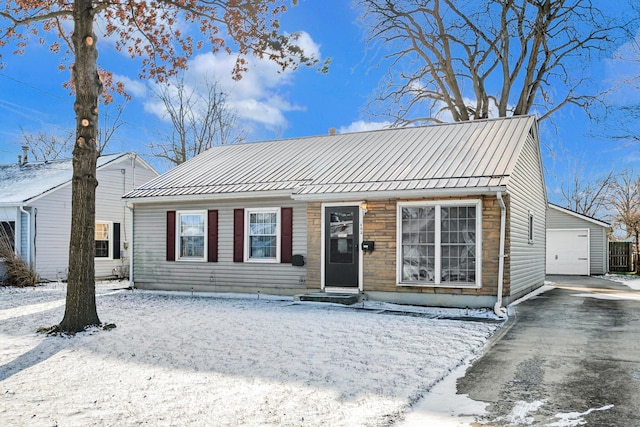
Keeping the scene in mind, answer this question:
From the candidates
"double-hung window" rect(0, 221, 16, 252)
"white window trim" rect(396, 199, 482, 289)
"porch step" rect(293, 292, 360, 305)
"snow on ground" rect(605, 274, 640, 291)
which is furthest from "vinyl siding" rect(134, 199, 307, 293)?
"snow on ground" rect(605, 274, 640, 291)

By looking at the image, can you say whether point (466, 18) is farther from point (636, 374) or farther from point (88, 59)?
point (636, 374)

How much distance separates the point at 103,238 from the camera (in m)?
19.9

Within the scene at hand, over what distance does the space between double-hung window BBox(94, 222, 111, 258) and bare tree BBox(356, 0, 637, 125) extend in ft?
45.9

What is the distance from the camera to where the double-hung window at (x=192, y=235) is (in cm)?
1415

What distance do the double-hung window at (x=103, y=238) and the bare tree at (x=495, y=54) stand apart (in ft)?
45.9

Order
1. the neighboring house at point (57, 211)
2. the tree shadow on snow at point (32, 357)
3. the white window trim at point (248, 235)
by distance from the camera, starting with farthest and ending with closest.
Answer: the neighboring house at point (57, 211) < the white window trim at point (248, 235) < the tree shadow on snow at point (32, 357)

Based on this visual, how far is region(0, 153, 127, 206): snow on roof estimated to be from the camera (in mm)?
17906

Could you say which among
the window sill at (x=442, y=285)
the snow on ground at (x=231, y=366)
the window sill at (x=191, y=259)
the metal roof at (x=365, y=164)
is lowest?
the snow on ground at (x=231, y=366)

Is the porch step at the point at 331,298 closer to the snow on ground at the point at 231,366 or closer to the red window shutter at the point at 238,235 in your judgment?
the snow on ground at the point at 231,366

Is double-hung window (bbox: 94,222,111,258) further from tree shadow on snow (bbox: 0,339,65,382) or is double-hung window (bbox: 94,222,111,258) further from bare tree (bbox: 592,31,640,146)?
bare tree (bbox: 592,31,640,146)

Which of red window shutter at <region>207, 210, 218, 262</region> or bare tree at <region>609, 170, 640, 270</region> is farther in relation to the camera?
bare tree at <region>609, 170, 640, 270</region>

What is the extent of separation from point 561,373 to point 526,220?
773cm

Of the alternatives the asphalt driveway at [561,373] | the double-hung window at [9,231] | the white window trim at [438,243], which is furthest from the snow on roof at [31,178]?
the asphalt driveway at [561,373]

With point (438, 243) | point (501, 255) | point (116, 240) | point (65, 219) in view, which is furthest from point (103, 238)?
point (501, 255)
